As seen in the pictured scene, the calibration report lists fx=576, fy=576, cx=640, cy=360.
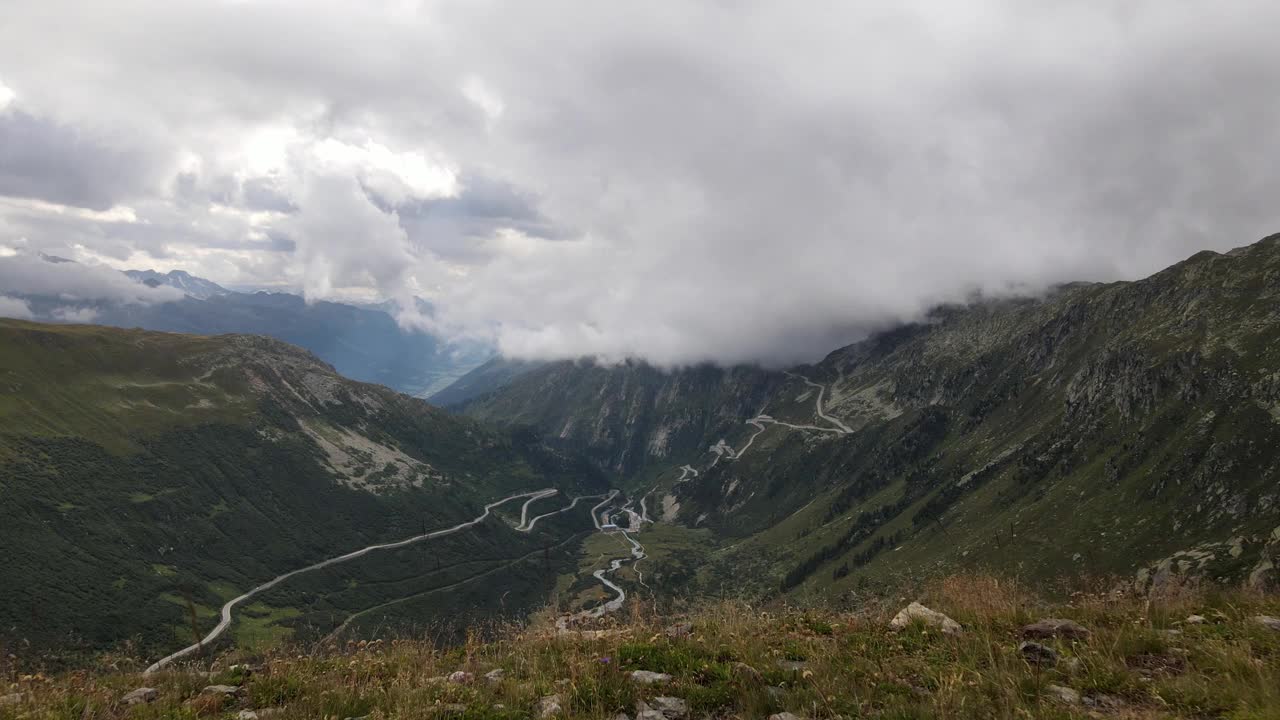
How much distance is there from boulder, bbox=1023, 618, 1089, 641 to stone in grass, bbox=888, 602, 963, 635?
1.30 meters

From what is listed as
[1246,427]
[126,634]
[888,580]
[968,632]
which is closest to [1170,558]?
[1246,427]

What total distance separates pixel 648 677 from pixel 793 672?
258cm

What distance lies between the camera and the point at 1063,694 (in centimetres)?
859

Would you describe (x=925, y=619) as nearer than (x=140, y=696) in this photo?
No

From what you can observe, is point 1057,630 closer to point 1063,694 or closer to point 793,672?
point 1063,694

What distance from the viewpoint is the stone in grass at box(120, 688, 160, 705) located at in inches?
411

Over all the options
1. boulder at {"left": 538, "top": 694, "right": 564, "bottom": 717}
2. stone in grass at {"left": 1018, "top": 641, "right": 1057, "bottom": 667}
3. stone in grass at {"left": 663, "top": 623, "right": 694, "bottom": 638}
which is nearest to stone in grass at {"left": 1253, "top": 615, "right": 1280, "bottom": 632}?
stone in grass at {"left": 1018, "top": 641, "right": 1057, "bottom": 667}

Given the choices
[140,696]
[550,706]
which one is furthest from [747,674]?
[140,696]

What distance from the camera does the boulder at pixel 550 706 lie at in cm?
908

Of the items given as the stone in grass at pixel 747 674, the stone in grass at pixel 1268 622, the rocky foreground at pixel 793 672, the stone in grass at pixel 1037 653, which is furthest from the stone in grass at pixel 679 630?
the stone in grass at pixel 1268 622

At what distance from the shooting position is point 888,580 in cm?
16738

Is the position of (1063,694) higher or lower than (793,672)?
higher

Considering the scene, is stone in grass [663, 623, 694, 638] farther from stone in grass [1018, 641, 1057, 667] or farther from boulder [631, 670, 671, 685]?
stone in grass [1018, 641, 1057, 667]

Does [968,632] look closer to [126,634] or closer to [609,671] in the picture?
[609,671]
